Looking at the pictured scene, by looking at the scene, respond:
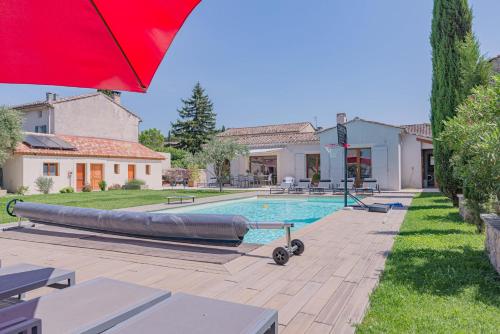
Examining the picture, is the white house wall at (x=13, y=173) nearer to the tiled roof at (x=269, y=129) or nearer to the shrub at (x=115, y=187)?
the shrub at (x=115, y=187)

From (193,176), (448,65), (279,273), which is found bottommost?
(279,273)

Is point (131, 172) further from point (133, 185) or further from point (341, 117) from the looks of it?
point (341, 117)

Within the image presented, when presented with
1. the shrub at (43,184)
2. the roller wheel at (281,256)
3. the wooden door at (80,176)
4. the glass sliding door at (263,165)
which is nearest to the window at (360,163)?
the glass sliding door at (263,165)

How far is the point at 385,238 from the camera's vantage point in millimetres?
8359

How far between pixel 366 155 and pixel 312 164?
530 cm

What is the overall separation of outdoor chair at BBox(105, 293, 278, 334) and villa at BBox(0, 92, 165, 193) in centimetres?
2873

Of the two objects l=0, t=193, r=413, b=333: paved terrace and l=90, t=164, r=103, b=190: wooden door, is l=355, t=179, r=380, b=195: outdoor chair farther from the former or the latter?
l=90, t=164, r=103, b=190: wooden door

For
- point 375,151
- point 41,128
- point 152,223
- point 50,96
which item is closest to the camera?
point 152,223

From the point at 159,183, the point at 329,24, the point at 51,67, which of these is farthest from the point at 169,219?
the point at 159,183

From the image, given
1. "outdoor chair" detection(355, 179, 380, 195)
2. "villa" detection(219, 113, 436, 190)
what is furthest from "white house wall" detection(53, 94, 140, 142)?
"outdoor chair" detection(355, 179, 380, 195)

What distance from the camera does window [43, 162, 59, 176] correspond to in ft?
90.4

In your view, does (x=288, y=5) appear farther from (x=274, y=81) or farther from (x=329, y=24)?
(x=274, y=81)

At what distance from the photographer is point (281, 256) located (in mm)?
6105

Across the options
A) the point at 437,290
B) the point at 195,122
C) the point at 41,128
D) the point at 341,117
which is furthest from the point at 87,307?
the point at 195,122
